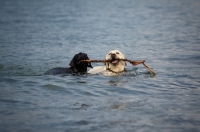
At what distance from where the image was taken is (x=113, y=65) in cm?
1131

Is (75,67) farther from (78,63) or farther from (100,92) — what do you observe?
(100,92)

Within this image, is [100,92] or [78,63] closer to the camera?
[100,92]

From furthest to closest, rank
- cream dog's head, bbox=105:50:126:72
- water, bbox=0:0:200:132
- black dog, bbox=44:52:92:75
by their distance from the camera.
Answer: black dog, bbox=44:52:92:75 < cream dog's head, bbox=105:50:126:72 < water, bbox=0:0:200:132

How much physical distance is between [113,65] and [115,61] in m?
0.22

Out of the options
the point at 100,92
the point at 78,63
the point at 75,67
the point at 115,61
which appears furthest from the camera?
the point at 75,67

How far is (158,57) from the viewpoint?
15055mm

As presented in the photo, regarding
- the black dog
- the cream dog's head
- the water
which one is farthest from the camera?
the black dog

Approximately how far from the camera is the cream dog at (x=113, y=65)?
438 inches

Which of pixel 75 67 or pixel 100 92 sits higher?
pixel 75 67

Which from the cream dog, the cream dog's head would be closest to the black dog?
the cream dog

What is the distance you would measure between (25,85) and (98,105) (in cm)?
278

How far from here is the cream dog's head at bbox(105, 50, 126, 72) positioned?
1110 cm

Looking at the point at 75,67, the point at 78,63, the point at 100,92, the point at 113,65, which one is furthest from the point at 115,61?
the point at 100,92

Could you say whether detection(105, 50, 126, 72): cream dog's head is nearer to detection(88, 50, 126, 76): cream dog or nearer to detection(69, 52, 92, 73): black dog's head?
detection(88, 50, 126, 76): cream dog
